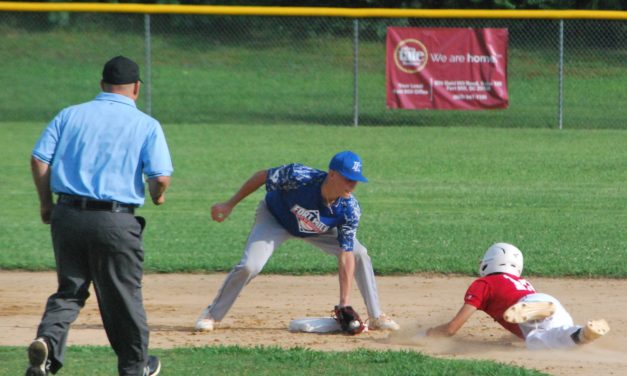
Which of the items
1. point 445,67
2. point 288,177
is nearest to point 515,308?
point 288,177

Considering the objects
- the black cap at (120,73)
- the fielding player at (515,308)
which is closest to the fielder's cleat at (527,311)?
the fielding player at (515,308)

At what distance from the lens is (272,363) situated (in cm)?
666

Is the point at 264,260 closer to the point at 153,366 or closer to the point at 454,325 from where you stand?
the point at 454,325

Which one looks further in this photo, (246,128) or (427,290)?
(246,128)

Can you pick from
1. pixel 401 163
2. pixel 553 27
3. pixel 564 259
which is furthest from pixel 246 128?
pixel 564 259

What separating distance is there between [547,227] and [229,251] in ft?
11.3

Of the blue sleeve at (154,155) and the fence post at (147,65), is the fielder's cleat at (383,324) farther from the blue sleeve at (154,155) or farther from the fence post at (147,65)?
the fence post at (147,65)

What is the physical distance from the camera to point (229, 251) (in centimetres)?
1081

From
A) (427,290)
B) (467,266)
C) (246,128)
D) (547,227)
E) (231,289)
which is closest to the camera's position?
(231,289)

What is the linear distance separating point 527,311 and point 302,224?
1654 millimetres

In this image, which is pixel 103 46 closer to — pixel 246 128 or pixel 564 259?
pixel 246 128

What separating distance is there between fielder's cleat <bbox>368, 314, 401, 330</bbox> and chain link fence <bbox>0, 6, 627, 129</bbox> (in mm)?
12229

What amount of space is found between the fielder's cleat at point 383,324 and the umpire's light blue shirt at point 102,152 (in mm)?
2498

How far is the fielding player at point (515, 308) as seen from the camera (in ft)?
22.9
